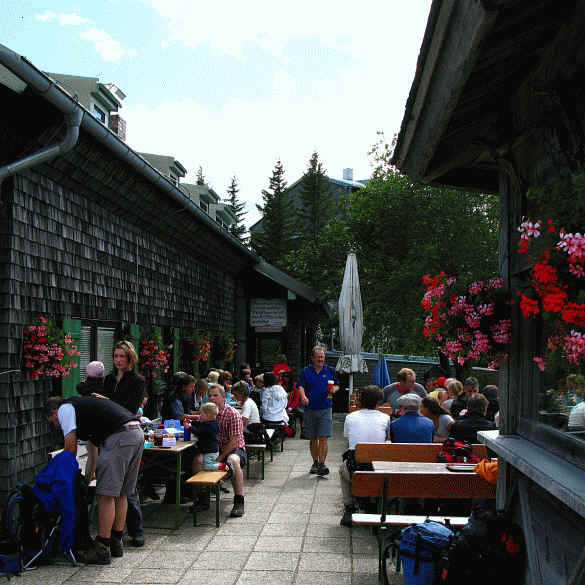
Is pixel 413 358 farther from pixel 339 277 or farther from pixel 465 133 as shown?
pixel 465 133

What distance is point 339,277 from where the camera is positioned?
76.5 ft

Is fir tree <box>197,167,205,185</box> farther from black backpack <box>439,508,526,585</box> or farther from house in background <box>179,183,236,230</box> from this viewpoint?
black backpack <box>439,508,526,585</box>

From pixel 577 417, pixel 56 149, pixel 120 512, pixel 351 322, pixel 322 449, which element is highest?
pixel 56 149

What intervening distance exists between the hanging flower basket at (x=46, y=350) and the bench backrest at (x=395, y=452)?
3.26 m

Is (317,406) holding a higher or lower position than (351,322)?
lower

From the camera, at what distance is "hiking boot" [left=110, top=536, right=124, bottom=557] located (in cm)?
603

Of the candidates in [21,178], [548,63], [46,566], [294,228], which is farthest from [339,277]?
[294,228]

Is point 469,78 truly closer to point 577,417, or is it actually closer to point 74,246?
point 577,417

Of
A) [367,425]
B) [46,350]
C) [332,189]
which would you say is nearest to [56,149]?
[46,350]

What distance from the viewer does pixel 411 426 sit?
7.79 m

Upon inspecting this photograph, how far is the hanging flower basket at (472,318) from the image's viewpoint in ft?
13.6

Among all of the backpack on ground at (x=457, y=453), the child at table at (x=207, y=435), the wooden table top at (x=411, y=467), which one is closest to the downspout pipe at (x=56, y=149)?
the child at table at (x=207, y=435)

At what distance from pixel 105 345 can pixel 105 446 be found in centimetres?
399

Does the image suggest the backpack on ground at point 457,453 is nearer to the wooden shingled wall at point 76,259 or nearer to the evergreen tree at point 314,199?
the wooden shingled wall at point 76,259
